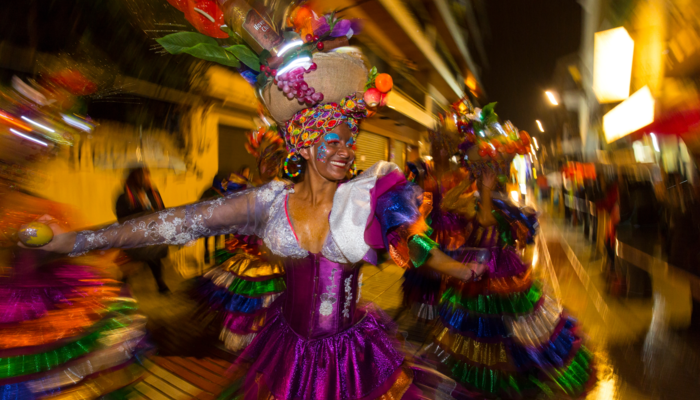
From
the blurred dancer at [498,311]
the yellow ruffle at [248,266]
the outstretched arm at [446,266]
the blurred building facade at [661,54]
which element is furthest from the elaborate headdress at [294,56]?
the blurred building facade at [661,54]

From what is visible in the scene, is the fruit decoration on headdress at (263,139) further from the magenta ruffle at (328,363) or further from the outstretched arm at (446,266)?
the outstretched arm at (446,266)

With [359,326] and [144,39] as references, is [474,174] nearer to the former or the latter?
[359,326]

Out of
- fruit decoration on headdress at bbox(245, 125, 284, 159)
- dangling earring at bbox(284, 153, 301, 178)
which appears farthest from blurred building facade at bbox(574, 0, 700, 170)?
dangling earring at bbox(284, 153, 301, 178)

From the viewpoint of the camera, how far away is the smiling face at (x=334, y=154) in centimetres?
192

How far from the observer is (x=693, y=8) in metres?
8.16

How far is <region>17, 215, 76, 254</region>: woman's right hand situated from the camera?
1583 mm

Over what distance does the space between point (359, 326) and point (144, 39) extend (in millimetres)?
4198

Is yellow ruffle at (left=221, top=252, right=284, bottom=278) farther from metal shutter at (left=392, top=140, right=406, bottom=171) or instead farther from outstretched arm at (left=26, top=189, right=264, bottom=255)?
metal shutter at (left=392, top=140, right=406, bottom=171)

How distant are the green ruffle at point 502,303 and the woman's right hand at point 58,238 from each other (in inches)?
119

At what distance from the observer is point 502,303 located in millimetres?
3451

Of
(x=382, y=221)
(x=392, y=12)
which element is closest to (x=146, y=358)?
(x=382, y=221)

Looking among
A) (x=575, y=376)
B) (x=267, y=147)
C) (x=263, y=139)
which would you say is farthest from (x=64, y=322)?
(x=575, y=376)

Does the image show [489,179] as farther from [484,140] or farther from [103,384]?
[103,384]

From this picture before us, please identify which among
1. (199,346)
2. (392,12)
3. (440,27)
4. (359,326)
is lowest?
(199,346)
